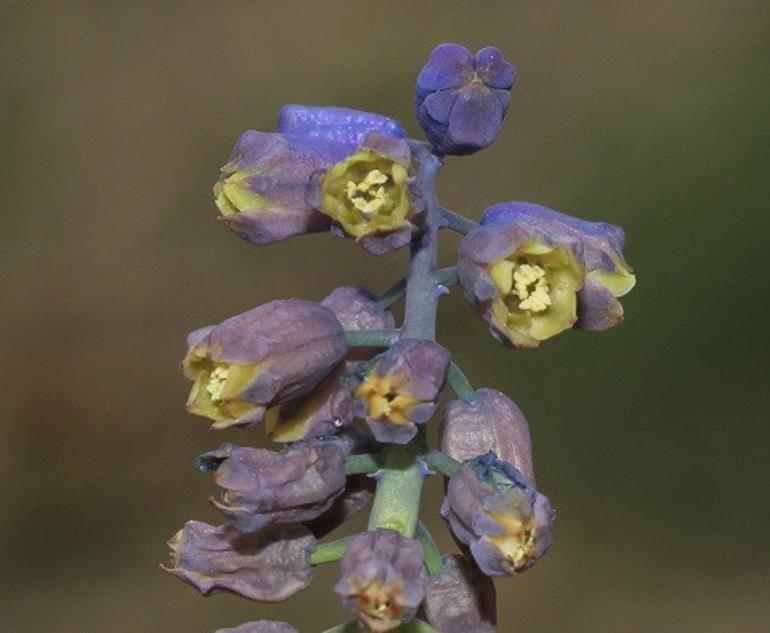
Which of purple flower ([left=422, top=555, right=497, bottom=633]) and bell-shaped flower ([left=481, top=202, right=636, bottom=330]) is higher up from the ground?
bell-shaped flower ([left=481, top=202, right=636, bottom=330])

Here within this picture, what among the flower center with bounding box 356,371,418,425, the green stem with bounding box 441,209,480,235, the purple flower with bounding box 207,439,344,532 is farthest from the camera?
the green stem with bounding box 441,209,480,235

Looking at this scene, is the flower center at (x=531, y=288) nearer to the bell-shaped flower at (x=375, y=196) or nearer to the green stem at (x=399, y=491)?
the bell-shaped flower at (x=375, y=196)

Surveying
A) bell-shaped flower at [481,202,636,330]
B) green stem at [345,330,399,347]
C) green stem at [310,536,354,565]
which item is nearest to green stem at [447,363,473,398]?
green stem at [345,330,399,347]

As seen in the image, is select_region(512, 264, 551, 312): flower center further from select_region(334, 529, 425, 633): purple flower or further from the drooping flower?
select_region(334, 529, 425, 633): purple flower

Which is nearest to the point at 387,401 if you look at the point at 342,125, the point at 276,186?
the point at 276,186

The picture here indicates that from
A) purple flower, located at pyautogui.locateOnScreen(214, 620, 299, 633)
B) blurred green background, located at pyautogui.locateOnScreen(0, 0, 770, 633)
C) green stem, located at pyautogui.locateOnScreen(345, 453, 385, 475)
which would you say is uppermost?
green stem, located at pyautogui.locateOnScreen(345, 453, 385, 475)

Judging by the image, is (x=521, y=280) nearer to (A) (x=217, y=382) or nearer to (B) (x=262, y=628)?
(A) (x=217, y=382)
